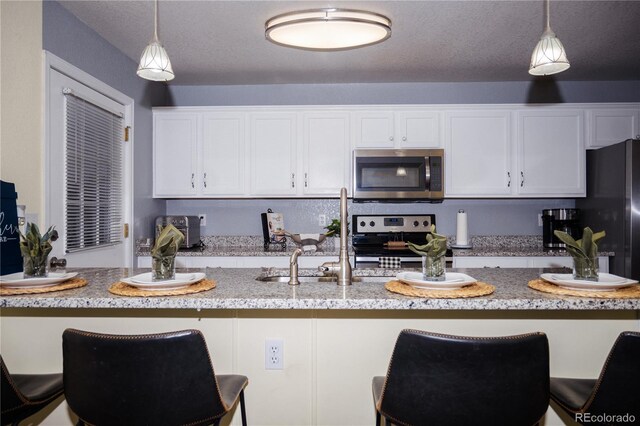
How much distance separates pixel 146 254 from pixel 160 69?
2.07m

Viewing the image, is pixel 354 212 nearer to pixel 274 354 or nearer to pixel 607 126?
pixel 607 126

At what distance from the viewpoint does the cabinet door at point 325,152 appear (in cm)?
376

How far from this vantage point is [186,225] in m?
3.58

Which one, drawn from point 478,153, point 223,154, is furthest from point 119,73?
point 478,153

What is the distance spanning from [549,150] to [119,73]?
3.56 metres

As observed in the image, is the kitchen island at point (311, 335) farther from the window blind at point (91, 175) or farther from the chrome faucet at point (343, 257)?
the window blind at point (91, 175)

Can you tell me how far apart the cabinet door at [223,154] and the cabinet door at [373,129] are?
1023 millimetres

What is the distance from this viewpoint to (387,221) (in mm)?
3943

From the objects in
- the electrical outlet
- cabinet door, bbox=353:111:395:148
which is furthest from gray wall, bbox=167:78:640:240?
the electrical outlet

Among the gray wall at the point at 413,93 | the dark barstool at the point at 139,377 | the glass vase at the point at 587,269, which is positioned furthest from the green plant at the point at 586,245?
the gray wall at the point at 413,93

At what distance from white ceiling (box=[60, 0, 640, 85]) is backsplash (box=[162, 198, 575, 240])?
1139 mm

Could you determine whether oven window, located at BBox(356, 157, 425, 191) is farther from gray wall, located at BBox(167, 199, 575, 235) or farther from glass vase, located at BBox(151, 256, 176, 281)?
glass vase, located at BBox(151, 256, 176, 281)

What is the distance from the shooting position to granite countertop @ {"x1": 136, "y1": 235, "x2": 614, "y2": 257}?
3.47m

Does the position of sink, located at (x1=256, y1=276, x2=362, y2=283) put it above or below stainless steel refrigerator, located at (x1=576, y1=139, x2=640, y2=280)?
below
